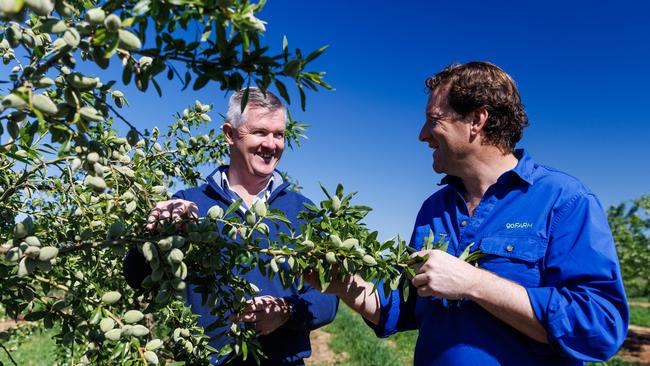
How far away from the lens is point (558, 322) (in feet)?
5.26

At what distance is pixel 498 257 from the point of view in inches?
72.8

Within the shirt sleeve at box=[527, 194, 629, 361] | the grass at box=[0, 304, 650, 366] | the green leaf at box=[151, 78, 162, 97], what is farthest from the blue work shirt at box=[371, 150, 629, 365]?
the grass at box=[0, 304, 650, 366]

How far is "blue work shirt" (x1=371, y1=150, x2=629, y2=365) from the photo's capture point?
1629 mm

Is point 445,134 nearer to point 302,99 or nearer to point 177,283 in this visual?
point 302,99

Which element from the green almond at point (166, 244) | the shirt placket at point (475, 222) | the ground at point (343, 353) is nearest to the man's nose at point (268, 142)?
the shirt placket at point (475, 222)

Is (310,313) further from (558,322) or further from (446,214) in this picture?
(558,322)

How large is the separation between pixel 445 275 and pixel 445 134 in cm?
64

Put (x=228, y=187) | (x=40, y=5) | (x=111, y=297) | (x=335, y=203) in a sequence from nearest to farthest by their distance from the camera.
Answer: (x=40, y=5)
(x=111, y=297)
(x=335, y=203)
(x=228, y=187)

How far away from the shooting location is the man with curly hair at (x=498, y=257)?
5.39ft

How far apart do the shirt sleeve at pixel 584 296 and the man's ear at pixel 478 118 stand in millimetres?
504

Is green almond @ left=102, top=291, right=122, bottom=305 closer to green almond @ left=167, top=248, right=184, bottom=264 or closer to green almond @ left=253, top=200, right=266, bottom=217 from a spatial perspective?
green almond @ left=167, top=248, right=184, bottom=264

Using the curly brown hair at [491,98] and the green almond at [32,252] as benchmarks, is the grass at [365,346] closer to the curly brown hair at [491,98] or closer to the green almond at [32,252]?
the curly brown hair at [491,98]

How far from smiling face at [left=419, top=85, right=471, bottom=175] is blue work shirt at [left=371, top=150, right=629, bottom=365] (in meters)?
0.16

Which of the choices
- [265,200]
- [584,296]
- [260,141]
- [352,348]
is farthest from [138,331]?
[352,348]
